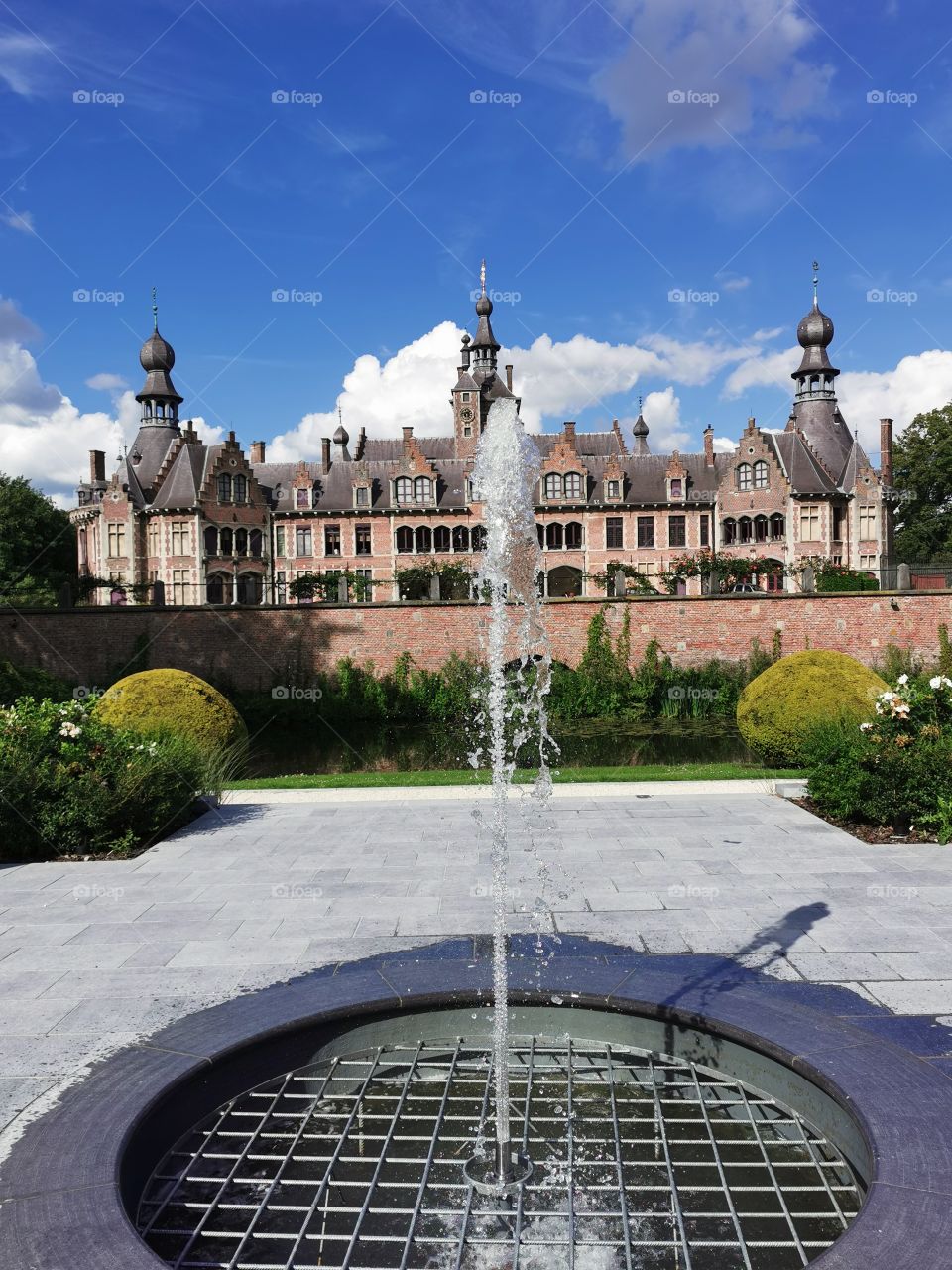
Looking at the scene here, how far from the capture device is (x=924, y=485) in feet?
158

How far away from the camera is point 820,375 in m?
47.2

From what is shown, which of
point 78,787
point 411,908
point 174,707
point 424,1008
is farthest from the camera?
point 174,707

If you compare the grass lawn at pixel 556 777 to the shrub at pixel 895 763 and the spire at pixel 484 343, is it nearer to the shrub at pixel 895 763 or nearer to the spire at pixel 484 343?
the shrub at pixel 895 763

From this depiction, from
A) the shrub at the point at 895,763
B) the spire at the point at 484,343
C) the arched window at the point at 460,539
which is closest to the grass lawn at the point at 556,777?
the shrub at the point at 895,763

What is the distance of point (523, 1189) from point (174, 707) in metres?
11.1

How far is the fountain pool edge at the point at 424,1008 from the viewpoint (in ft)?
8.83

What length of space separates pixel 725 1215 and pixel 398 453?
50.5 m

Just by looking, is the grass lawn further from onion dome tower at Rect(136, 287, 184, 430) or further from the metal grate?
onion dome tower at Rect(136, 287, 184, 430)

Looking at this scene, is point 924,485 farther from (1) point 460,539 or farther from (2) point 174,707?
(2) point 174,707

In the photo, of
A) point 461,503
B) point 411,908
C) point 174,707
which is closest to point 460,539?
point 461,503

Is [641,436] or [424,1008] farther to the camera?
[641,436]

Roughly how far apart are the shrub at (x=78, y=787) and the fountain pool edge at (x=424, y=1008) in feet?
14.1

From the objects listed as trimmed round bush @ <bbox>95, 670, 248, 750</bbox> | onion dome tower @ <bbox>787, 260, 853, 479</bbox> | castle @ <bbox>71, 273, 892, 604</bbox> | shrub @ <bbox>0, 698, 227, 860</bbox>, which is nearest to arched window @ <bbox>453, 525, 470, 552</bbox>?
castle @ <bbox>71, 273, 892, 604</bbox>

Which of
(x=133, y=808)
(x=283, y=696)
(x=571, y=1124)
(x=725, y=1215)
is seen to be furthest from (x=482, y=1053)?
(x=283, y=696)
